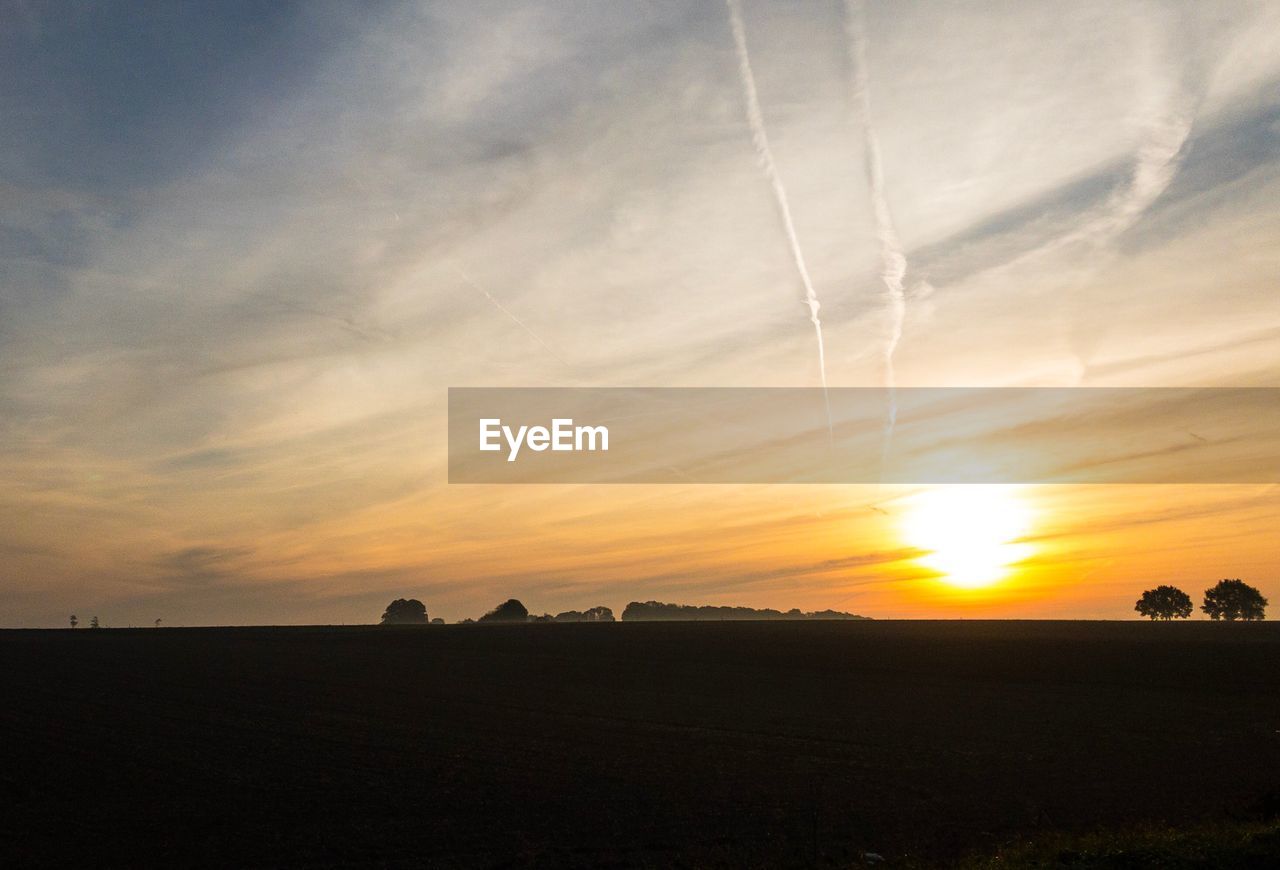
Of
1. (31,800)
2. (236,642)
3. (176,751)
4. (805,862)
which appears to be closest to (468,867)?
(805,862)

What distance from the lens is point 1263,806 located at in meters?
23.2

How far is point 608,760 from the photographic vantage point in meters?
34.5

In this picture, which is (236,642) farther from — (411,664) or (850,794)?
(850,794)

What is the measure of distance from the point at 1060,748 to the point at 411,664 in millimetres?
54437

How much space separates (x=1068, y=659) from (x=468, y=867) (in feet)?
240

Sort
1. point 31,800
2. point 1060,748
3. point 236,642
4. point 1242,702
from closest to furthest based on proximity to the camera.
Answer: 1. point 31,800
2. point 1060,748
3. point 1242,702
4. point 236,642

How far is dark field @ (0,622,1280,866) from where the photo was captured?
77.4 feet

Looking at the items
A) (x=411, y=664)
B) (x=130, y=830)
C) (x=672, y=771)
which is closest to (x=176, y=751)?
(x=130, y=830)

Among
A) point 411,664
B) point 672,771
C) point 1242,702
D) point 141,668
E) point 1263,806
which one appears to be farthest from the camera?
point 411,664

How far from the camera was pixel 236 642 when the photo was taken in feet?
330

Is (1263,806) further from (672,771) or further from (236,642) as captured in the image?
(236,642)

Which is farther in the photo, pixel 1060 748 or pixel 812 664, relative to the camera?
pixel 812 664

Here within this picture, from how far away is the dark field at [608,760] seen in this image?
23.6 metres

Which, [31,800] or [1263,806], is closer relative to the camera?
[1263,806]
